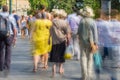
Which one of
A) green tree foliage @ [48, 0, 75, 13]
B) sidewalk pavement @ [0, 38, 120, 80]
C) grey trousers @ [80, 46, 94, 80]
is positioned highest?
green tree foliage @ [48, 0, 75, 13]

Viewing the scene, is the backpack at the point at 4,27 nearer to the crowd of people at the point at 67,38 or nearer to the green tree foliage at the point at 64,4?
the crowd of people at the point at 67,38

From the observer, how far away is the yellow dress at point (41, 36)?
1519 cm

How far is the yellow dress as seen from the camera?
49.8 feet

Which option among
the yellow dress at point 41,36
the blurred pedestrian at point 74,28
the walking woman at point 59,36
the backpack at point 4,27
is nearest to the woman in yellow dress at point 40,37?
the yellow dress at point 41,36

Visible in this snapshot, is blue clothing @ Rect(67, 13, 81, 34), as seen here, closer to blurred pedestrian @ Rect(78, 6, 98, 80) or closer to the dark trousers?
the dark trousers

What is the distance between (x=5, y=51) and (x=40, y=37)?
3.29 ft

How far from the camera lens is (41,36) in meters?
15.2

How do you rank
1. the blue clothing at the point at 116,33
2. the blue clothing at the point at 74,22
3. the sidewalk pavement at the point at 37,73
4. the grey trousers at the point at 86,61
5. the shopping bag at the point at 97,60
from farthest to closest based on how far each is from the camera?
the blue clothing at the point at 74,22, the sidewalk pavement at the point at 37,73, the grey trousers at the point at 86,61, the shopping bag at the point at 97,60, the blue clothing at the point at 116,33

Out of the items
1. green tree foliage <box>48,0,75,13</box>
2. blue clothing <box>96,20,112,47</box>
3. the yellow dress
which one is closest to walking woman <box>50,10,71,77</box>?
the yellow dress

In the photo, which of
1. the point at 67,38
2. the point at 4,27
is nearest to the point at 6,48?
the point at 4,27

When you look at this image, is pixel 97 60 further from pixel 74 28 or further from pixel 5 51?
pixel 74 28

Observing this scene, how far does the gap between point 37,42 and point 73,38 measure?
3.81m

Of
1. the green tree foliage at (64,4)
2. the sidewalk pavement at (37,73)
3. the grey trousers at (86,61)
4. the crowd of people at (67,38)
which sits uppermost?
the green tree foliage at (64,4)

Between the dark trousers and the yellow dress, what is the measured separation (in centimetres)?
67
